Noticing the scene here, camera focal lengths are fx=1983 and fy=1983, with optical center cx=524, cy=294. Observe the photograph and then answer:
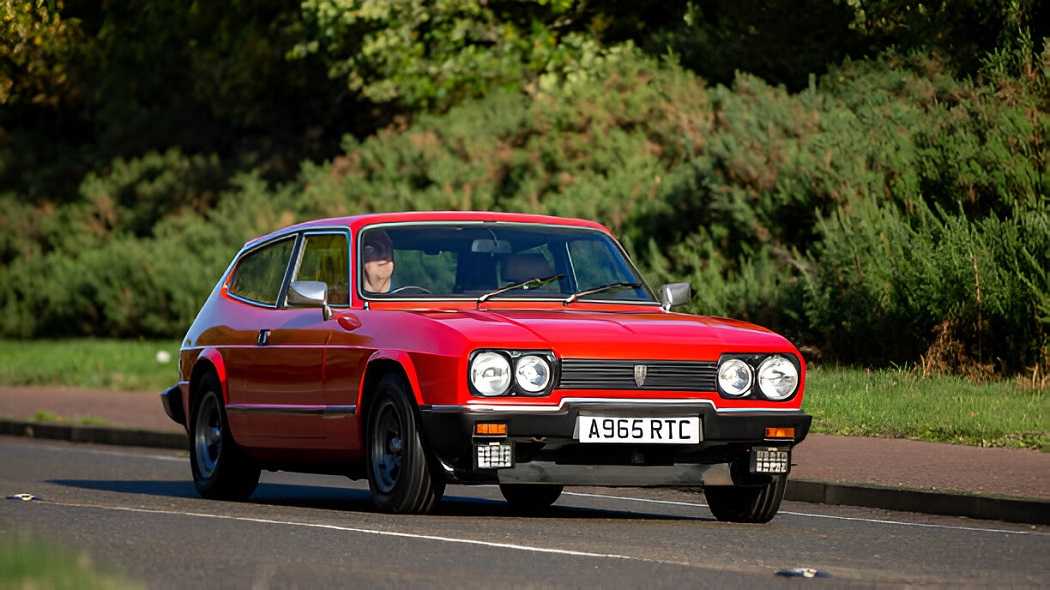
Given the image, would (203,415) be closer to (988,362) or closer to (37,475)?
(37,475)

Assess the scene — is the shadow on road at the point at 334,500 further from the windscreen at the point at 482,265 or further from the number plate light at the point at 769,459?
the windscreen at the point at 482,265

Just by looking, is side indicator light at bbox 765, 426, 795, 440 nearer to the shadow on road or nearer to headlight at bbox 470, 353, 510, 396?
the shadow on road

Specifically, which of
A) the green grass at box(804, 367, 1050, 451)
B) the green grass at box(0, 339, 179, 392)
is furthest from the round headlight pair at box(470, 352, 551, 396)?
the green grass at box(0, 339, 179, 392)

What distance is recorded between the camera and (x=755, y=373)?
35.7 feet

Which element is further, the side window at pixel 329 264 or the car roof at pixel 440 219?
the car roof at pixel 440 219

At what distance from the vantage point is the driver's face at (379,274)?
1177 centimetres

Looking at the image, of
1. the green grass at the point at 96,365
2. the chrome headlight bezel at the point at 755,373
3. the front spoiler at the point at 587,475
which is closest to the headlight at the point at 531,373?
the front spoiler at the point at 587,475

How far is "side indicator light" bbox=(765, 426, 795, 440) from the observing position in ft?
35.5

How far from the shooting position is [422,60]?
3256 cm

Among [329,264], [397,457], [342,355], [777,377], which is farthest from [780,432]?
[329,264]

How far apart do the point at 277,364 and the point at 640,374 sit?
2.73 m

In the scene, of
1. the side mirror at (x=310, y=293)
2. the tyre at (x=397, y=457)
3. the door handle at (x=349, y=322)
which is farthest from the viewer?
the side mirror at (x=310, y=293)

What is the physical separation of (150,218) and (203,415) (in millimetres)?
25544

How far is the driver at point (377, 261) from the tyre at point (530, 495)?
173cm
